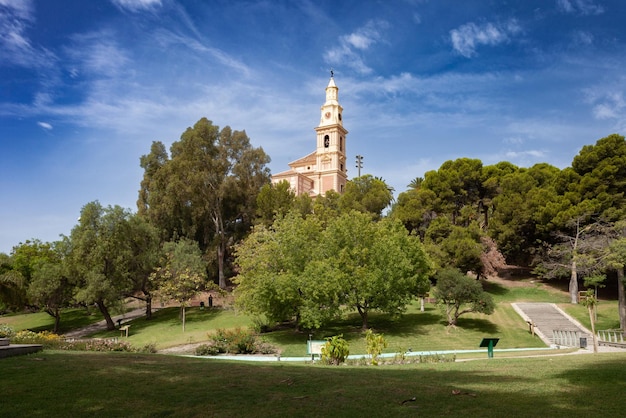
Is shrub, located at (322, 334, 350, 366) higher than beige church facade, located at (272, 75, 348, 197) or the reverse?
the reverse

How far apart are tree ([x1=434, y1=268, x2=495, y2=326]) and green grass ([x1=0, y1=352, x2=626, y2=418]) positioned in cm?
1494

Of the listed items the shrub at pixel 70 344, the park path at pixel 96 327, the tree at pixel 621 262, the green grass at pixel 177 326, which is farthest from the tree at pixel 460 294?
the park path at pixel 96 327

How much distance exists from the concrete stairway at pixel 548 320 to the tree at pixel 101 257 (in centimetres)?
2767

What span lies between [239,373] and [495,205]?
38.5 meters

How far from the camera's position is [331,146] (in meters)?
70.2

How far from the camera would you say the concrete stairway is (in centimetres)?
2540

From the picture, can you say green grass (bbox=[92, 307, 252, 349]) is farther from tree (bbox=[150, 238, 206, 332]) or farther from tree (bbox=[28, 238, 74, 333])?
tree (bbox=[28, 238, 74, 333])

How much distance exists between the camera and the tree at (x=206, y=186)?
144 feet

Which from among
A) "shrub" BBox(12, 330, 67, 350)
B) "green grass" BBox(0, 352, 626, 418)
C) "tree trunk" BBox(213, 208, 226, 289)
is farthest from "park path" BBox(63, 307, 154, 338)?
"green grass" BBox(0, 352, 626, 418)

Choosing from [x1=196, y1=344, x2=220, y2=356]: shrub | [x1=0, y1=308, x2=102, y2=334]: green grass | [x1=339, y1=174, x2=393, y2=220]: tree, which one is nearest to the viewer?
[x1=196, y1=344, x2=220, y2=356]: shrub

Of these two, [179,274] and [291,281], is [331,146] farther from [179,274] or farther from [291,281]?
[291,281]

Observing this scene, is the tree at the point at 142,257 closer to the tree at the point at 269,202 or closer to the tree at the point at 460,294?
the tree at the point at 269,202

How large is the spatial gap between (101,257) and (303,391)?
29.7m

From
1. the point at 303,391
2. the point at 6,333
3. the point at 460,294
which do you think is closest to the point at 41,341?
the point at 6,333
